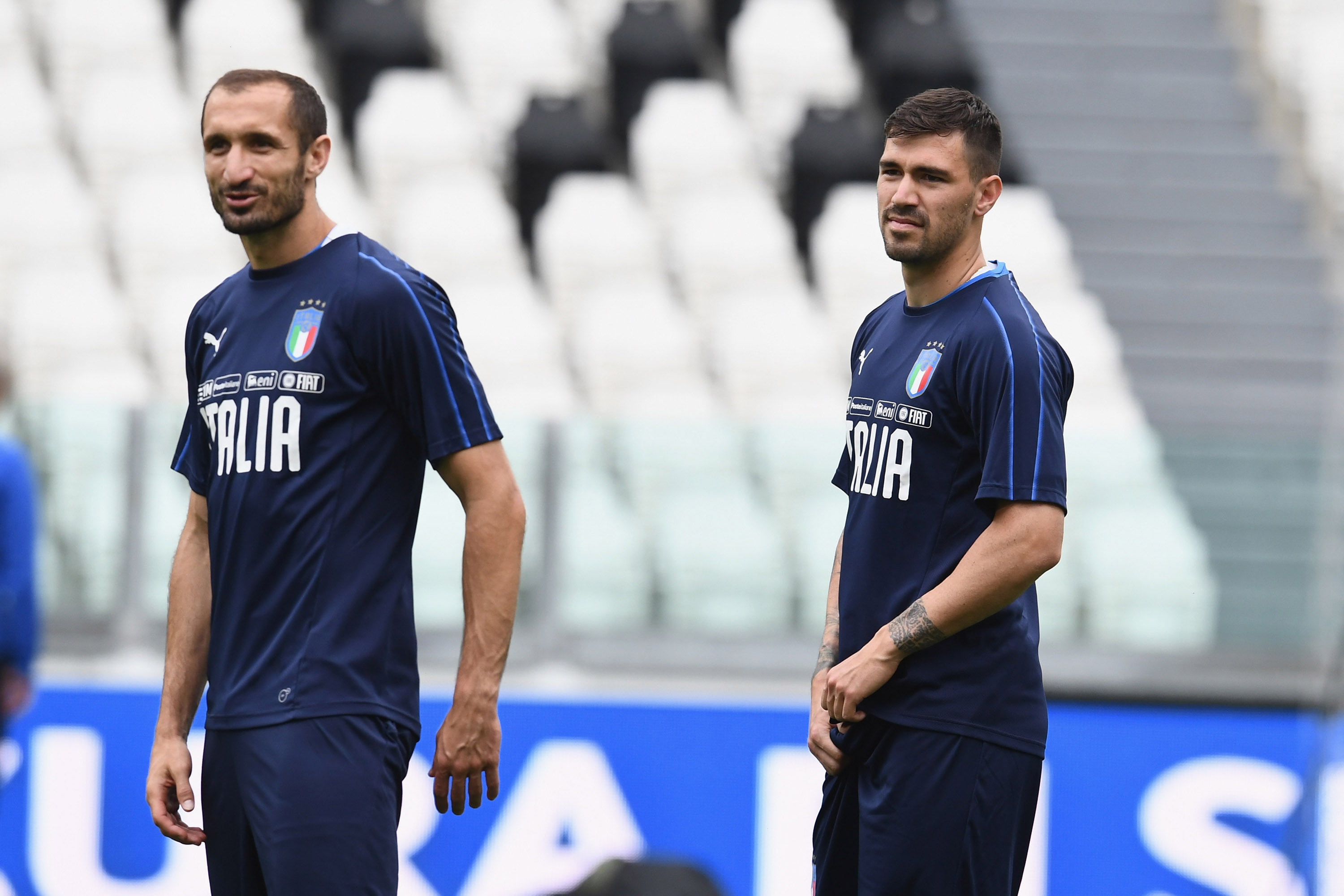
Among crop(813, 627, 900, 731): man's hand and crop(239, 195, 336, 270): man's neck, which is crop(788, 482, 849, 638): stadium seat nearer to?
crop(813, 627, 900, 731): man's hand

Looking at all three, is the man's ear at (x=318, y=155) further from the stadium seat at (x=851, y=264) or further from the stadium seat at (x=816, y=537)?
the stadium seat at (x=851, y=264)

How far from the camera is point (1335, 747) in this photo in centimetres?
524

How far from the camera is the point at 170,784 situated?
268 centimetres

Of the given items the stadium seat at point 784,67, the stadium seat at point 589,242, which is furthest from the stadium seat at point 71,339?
the stadium seat at point 784,67

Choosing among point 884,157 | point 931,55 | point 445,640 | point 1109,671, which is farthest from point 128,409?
point 931,55

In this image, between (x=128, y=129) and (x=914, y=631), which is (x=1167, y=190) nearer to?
(x=128, y=129)

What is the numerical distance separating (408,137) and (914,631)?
753 cm

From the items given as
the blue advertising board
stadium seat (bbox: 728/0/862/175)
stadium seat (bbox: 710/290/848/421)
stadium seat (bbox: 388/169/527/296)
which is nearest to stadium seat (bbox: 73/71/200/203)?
stadium seat (bbox: 388/169/527/296)

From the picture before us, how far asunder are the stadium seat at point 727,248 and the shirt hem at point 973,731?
5784 mm

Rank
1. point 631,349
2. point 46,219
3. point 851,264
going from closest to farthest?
point 631,349 < point 851,264 < point 46,219

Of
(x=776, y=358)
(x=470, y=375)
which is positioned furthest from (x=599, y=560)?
(x=470, y=375)

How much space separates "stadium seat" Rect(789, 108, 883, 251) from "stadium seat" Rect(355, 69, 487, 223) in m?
1.80

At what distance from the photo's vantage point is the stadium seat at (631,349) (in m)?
7.39

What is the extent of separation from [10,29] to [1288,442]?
8355 mm
